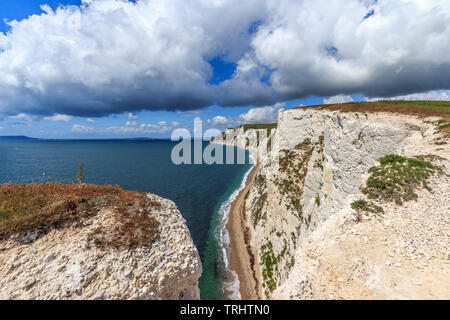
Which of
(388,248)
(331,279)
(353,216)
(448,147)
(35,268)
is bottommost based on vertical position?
(35,268)

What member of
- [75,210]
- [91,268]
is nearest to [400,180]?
[91,268]

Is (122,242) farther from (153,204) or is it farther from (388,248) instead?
(388,248)

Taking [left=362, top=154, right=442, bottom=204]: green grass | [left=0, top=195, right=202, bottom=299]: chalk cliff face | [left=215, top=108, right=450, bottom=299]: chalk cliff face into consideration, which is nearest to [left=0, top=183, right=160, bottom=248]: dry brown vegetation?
[left=0, top=195, right=202, bottom=299]: chalk cliff face

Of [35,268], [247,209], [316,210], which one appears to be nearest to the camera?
[35,268]

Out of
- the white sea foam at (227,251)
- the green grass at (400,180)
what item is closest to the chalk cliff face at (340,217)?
the green grass at (400,180)

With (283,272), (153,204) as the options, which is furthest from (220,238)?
(153,204)

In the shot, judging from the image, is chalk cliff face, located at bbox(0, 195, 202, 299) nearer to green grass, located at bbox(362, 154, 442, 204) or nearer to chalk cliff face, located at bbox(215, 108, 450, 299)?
chalk cliff face, located at bbox(215, 108, 450, 299)

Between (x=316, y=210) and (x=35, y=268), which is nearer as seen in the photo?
(x=35, y=268)
